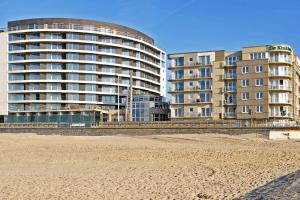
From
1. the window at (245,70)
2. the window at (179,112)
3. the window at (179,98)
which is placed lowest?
the window at (179,112)

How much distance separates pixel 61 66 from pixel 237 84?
43.6 meters

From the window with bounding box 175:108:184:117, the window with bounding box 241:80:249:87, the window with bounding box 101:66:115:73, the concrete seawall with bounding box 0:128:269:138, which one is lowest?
the concrete seawall with bounding box 0:128:269:138

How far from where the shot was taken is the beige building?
237 ft

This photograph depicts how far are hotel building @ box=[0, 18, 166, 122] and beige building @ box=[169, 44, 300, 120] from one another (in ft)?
61.9

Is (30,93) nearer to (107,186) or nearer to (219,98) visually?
(219,98)

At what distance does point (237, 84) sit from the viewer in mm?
75625

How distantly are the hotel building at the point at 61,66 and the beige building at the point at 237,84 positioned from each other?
18.9m

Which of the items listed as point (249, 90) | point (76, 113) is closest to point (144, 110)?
point (76, 113)

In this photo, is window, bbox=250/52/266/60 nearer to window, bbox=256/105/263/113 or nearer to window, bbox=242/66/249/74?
window, bbox=242/66/249/74

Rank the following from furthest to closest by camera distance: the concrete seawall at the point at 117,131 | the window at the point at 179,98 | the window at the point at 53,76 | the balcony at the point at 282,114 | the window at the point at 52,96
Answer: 1. the window at the point at 53,76
2. the window at the point at 52,96
3. the window at the point at 179,98
4. the balcony at the point at 282,114
5. the concrete seawall at the point at 117,131

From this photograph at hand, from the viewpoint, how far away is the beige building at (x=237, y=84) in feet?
237

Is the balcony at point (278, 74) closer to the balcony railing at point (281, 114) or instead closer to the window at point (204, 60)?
the balcony railing at point (281, 114)

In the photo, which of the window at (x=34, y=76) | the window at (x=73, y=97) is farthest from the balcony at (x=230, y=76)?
the window at (x=34, y=76)

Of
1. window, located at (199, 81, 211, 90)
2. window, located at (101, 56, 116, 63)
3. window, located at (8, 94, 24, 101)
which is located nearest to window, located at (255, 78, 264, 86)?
window, located at (199, 81, 211, 90)
